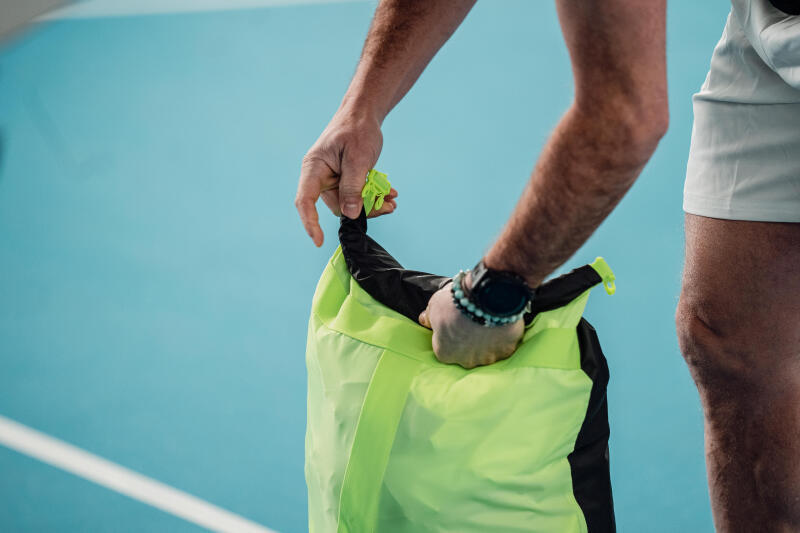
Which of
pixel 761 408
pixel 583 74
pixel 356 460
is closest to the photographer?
pixel 583 74

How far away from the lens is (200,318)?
85.8 inches

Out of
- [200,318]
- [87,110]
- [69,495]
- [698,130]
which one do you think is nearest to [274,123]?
[87,110]

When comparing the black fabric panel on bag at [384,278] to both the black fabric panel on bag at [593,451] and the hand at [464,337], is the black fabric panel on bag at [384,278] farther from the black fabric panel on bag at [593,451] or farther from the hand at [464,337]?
the black fabric panel on bag at [593,451]

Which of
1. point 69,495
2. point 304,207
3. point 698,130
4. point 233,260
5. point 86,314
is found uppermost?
point 698,130

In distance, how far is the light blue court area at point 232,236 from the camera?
1706 mm

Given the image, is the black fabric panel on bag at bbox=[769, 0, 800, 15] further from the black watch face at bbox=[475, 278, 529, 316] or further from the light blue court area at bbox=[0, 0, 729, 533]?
the light blue court area at bbox=[0, 0, 729, 533]

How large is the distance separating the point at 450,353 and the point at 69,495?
42.4 inches

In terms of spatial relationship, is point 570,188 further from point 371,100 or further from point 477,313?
point 371,100

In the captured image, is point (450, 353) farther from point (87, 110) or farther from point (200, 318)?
point (87, 110)

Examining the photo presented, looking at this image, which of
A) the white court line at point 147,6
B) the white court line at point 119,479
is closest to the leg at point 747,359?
the white court line at point 119,479

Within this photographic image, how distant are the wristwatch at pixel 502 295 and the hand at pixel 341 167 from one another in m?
0.26

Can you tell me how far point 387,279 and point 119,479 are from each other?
3.11 feet

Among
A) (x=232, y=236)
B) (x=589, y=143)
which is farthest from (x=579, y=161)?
(x=232, y=236)

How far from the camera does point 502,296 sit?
895mm
